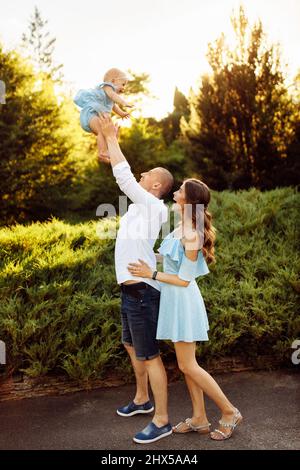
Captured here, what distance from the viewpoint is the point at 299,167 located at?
44.3 feet

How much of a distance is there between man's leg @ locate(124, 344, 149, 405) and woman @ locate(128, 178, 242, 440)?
49 centimetres

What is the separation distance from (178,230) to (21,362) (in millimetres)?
2217

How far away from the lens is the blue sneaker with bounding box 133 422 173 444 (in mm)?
3646

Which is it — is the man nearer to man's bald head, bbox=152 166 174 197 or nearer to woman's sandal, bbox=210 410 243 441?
man's bald head, bbox=152 166 174 197

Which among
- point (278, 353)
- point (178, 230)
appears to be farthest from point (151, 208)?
point (278, 353)

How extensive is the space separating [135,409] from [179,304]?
4.00 ft

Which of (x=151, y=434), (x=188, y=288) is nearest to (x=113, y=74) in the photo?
(x=188, y=288)

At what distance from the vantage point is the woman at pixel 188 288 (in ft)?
11.6

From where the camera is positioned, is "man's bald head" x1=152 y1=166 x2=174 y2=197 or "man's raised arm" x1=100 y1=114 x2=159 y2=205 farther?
"man's bald head" x1=152 y1=166 x2=174 y2=197

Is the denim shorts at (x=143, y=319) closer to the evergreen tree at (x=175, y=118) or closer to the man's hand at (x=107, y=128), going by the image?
the man's hand at (x=107, y=128)

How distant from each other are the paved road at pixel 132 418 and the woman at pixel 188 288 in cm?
30

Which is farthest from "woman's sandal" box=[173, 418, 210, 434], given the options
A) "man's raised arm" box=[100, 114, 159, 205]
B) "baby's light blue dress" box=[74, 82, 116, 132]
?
"baby's light blue dress" box=[74, 82, 116, 132]

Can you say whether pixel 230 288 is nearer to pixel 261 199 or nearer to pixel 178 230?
pixel 178 230
